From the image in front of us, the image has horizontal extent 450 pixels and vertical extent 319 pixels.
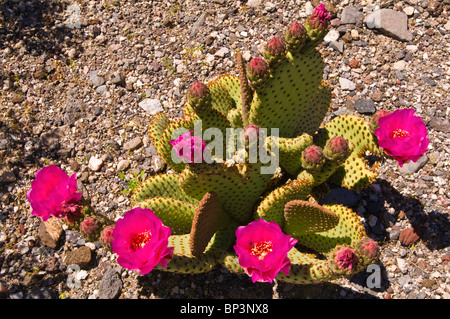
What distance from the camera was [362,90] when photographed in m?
3.71

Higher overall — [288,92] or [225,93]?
[288,92]

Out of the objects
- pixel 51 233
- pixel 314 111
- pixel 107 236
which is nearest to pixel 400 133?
pixel 314 111

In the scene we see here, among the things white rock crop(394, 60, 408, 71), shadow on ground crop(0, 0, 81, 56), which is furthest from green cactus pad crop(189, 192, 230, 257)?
shadow on ground crop(0, 0, 81, 56)

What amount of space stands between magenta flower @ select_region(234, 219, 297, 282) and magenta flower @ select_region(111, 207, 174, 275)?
400 mm

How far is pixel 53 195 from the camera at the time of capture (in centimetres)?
218

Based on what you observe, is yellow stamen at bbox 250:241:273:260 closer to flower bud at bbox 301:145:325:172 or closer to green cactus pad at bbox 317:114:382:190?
flower bud at bbox 301:145:325:172

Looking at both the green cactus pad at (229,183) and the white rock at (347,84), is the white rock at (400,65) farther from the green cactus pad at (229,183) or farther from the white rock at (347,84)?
the green cactus pad at (229,183)

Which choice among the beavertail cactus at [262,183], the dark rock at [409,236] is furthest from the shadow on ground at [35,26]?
the dark rock at [409,236]

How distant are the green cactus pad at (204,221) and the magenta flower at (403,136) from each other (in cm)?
106

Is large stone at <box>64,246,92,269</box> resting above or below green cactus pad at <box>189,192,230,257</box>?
below

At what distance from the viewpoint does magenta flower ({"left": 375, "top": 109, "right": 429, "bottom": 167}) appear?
227 centimetres

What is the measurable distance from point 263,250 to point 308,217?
15.3 inches

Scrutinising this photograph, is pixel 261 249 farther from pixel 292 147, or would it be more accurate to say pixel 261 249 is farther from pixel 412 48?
pixel 412 48

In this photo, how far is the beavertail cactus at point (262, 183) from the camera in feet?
6.80
